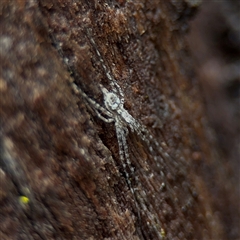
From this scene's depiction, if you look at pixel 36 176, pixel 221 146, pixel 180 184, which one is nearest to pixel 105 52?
pixel 36 176

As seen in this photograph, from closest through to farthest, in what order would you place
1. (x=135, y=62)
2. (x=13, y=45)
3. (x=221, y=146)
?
(x=13, y=45), (x=135, y=62), (x=221, y=146)

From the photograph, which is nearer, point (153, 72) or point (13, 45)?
point (13, 45)

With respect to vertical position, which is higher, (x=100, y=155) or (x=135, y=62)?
(x=135, y=62)

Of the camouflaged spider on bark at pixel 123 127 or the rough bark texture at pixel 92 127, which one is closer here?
the rough bark texture at pixel 92 127

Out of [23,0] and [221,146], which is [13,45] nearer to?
[23,0]

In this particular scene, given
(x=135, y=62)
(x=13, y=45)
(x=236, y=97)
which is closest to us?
(x=13, y=45)

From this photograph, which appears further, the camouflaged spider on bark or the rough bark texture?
the camouflaged spider on bark

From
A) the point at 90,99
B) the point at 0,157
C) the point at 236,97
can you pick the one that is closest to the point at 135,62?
the point at 90,99

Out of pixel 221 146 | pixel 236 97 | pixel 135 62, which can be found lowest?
pixel 221 146
